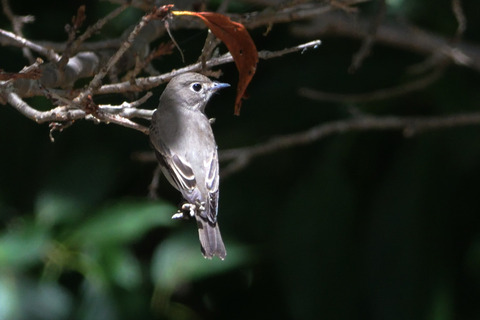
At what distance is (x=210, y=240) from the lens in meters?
3.58

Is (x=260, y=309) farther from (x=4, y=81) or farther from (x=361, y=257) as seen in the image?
(x=4, y=81)

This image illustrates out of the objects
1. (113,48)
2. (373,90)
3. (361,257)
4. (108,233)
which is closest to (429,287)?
(361,257)

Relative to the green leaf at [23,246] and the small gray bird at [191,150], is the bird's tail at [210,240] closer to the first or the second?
the small gray bird at [191,150]

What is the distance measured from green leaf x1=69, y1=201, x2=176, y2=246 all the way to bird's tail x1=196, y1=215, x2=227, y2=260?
1736 millimetres

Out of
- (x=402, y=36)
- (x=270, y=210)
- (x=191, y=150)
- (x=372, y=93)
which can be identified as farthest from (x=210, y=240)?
(x=402, y=36)

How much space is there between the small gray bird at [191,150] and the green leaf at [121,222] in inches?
60.9

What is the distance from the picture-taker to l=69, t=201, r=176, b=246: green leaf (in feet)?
17.4

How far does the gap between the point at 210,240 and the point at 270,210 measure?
2402mm

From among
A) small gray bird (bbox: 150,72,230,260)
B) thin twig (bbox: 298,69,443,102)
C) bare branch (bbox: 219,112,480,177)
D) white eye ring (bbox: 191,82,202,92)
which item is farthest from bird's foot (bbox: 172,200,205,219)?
thin twig (bbox: 298,69,443,102)

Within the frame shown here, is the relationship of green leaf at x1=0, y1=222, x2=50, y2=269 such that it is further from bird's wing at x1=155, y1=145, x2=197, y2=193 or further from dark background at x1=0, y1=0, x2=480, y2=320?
bird's wing at x1=155, y1=145, x2=197, y2=193

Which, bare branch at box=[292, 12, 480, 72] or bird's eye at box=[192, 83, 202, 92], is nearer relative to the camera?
bird's eye at box=[192, 83, 202, 92]

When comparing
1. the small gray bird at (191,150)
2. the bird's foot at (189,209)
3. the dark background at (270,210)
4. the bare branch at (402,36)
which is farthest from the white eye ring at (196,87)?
the bare branch at (402,36)

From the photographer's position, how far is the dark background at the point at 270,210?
5.34 meters

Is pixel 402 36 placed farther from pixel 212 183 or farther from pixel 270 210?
pixel 212 183
